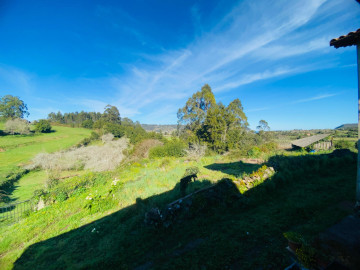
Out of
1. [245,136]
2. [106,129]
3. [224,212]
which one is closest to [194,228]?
[224,212]

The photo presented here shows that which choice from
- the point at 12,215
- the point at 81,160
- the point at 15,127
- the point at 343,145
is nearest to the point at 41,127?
the point at 15,127

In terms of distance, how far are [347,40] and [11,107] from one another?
58509 millimetres

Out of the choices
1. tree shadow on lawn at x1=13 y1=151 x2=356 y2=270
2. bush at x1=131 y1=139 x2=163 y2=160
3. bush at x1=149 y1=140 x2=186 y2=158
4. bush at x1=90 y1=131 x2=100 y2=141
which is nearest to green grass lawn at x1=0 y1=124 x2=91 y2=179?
bush at x1=90 y1=131 x2=100 y2=141

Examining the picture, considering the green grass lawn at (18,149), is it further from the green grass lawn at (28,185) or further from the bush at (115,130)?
the bush at (115,130)

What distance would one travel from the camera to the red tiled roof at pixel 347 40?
312cm

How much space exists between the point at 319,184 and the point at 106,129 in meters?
40.4

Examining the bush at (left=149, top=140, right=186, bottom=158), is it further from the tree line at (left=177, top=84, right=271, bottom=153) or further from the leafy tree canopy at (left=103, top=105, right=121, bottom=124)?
the leafy tree canopy at (left=103, top=105, right=121, bottom=124)

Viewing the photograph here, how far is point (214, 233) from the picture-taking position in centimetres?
358

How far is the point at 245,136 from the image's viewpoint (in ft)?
72.2

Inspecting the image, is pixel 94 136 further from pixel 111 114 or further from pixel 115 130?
pixel 111 114

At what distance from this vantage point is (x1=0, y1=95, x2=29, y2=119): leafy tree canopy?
34906 mm

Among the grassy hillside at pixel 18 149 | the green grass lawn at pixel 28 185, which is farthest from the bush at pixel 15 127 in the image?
the green grass lawn at pixel 28 185

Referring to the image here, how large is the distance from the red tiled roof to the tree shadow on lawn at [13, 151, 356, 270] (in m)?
4.17

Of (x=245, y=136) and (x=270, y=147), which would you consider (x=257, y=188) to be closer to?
(x=270, y=147)
